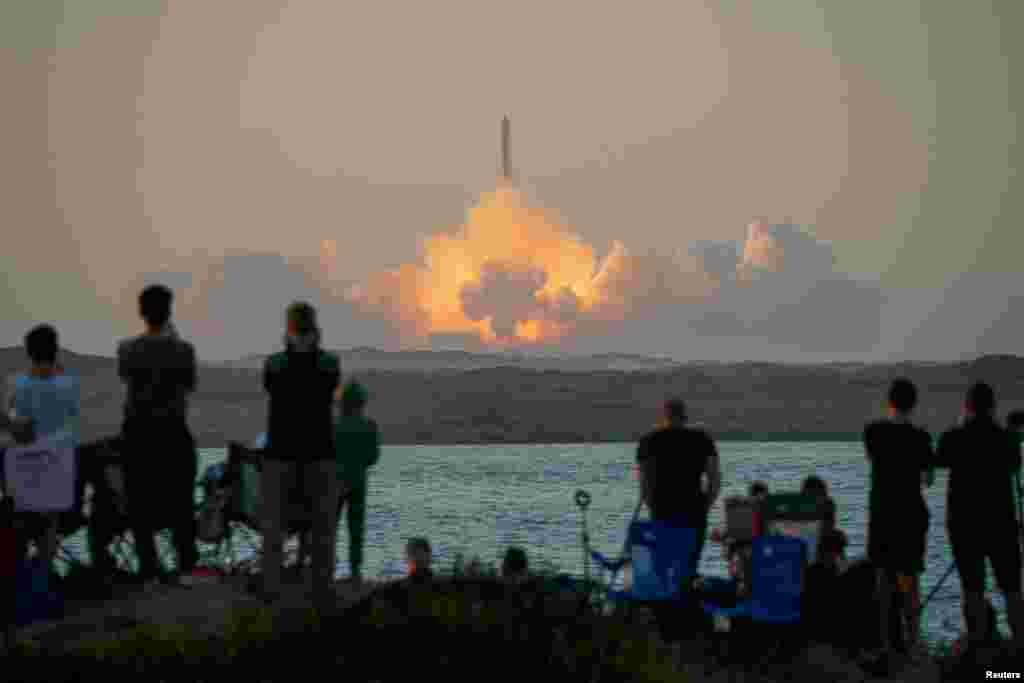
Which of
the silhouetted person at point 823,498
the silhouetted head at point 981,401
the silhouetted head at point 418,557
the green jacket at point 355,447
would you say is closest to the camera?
the silhouetted head at point 981,401

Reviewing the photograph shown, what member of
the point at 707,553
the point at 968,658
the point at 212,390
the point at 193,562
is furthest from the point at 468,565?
the point at 212,390

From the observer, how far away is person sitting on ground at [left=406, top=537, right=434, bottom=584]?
16.8m

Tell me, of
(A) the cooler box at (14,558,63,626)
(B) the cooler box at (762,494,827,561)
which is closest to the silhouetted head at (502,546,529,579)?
(B) the cooler box at (762,494,827,561)

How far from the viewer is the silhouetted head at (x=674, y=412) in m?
17.6

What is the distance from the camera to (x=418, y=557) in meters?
17.2

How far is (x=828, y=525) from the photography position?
714 inches

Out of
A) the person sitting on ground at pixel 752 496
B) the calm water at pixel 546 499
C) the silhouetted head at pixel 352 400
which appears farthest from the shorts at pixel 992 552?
the calm water at pixel 546 499

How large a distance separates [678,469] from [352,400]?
8.39 feet

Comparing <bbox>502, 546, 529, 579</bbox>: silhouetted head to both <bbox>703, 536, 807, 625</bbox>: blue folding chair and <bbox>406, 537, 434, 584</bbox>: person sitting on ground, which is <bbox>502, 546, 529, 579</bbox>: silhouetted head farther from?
<bbox>703, 536, 807, 625</bbox>: blue folding chair

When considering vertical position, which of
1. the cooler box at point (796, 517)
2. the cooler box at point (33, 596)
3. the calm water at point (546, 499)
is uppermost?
the cooler box at point (796, 517)

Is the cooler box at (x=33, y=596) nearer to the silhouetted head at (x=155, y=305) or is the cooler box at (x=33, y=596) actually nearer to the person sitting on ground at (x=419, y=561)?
the silhouetted head at (x=155, y=305)

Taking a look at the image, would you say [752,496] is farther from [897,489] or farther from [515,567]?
[515,567]

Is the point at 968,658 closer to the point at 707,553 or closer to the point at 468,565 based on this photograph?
the point at 468,565

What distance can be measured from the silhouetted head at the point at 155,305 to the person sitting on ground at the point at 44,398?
629 millimetres
